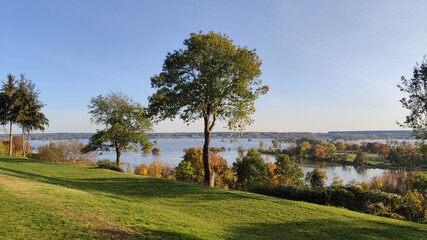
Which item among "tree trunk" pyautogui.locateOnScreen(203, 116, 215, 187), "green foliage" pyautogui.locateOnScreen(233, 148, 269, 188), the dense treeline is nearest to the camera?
"tree trunk" pyautogui.locateOnScreen(203, 116, 215, 187)

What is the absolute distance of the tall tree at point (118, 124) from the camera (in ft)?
113

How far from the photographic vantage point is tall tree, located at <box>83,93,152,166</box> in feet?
113

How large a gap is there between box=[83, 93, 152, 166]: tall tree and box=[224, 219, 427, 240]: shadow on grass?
1057 inches

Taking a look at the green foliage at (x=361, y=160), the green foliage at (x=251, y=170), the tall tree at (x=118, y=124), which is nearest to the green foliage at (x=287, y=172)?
the green foliage at (x=251, y=170)

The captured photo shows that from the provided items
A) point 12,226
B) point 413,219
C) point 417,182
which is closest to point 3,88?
point 12,226

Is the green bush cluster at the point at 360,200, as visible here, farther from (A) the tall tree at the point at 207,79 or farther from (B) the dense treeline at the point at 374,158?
(B) the dense treeline at the point at 374,158

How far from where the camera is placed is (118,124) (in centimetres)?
3431

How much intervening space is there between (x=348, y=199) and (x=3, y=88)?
3684 centimetres

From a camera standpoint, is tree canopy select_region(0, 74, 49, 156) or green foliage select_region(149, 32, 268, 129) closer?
green foliage select_region(149, 32, 268, 129)

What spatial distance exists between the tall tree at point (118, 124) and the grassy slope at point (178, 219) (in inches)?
811

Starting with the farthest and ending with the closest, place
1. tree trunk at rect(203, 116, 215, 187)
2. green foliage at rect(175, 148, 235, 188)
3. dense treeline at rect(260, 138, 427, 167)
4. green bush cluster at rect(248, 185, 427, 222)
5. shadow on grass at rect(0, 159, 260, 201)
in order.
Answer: dense treeline at rect(260, 138, 427, 167) → green foliage at rect(175, 148, 235, 188) → tree trunk at rect(203, 116, 215, 187) → green bush cluster at rect(248, 185, 427, 222) → shadow on grass at rect(0, 159, 260, 201)

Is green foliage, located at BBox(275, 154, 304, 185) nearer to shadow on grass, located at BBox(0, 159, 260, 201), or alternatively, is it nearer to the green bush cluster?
the green bush cluster

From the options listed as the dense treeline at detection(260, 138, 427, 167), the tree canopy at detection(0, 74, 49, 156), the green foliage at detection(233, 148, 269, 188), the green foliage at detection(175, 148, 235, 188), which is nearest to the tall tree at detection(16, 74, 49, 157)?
the tree canopy at detection(0, 74, 49, 156)

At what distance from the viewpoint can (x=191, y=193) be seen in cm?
1491
